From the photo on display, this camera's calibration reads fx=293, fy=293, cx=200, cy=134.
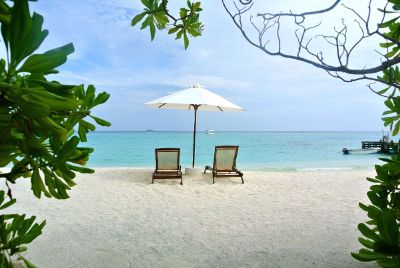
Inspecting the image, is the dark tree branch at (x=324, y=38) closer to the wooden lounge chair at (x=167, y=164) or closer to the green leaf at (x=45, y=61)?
the green leaf at (x=45, y=61)

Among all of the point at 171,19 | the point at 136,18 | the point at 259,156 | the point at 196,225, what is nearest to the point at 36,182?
the point at 136,18

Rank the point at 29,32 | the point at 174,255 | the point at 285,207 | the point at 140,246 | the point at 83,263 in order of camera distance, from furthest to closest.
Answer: the point at 285,207 → the point at 140,246 → the point at 174,255 → the point at 83,263 → the point at 29,32

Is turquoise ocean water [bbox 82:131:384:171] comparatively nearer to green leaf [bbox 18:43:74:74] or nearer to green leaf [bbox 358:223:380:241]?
green leaf [bbox 358:223:380:241]

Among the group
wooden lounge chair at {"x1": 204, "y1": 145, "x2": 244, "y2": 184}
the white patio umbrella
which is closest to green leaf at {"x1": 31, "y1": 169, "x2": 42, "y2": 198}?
wooden lounge chair at {"x1": 204, "y1": 145, "x2": 244, "y2": 184}

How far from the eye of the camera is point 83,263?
2.84 metres

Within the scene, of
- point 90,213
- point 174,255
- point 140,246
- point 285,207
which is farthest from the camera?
point 285,207

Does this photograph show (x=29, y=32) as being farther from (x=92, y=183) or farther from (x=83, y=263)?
(x=92, y=183)

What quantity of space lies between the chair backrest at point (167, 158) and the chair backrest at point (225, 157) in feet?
2.98

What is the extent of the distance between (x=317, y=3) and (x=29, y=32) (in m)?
1.54

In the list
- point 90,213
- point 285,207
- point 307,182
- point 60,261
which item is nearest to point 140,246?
point 60,261

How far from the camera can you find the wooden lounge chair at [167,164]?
6.49 meters

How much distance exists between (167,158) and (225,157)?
52.9 inches

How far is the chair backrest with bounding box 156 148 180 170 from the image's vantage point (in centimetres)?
651

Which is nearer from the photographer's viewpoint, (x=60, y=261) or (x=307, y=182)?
(x=60, y=261)
